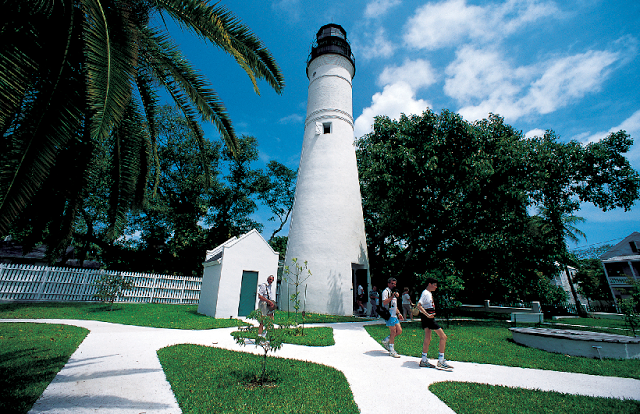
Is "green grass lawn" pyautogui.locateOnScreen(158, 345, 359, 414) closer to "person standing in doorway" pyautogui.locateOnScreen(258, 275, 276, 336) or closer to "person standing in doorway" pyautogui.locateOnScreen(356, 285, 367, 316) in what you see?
"person standing in doorway" pyautogui.locateOnScreen(258, 275, 276, 336)

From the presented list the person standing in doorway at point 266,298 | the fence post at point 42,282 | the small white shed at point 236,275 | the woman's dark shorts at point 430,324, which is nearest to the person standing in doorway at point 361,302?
the small white shed at point 236,275

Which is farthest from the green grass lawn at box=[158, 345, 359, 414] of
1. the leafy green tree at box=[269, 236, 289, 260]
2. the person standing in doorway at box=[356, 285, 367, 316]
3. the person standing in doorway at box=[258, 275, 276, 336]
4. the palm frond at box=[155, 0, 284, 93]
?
the leafy green tree at box=[269, 236, 289, 260]

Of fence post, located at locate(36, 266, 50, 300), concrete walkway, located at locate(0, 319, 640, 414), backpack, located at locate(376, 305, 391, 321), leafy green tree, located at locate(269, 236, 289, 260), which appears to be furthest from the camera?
leafy green tree, located at locate(269, 236, 289, 260)

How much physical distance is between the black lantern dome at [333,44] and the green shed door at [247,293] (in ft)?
48.0

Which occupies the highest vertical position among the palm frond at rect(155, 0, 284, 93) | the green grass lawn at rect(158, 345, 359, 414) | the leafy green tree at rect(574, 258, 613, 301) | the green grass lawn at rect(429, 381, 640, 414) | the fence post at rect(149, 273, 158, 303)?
the palm frond at rect(155, 0, 284, 93)

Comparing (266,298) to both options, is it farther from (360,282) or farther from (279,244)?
(279,244)

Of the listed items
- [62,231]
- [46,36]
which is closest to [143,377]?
[62,231]

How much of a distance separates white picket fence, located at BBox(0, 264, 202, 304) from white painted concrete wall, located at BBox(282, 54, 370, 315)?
9.08 meters

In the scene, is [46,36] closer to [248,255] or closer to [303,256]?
[248,255]

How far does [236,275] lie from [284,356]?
656 cm

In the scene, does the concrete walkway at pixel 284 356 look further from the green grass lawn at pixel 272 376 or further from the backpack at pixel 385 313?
the backpack at pixel 385 313

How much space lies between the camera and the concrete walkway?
3.43m

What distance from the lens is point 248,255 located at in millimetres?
12305

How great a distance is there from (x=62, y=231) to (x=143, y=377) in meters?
2.84
